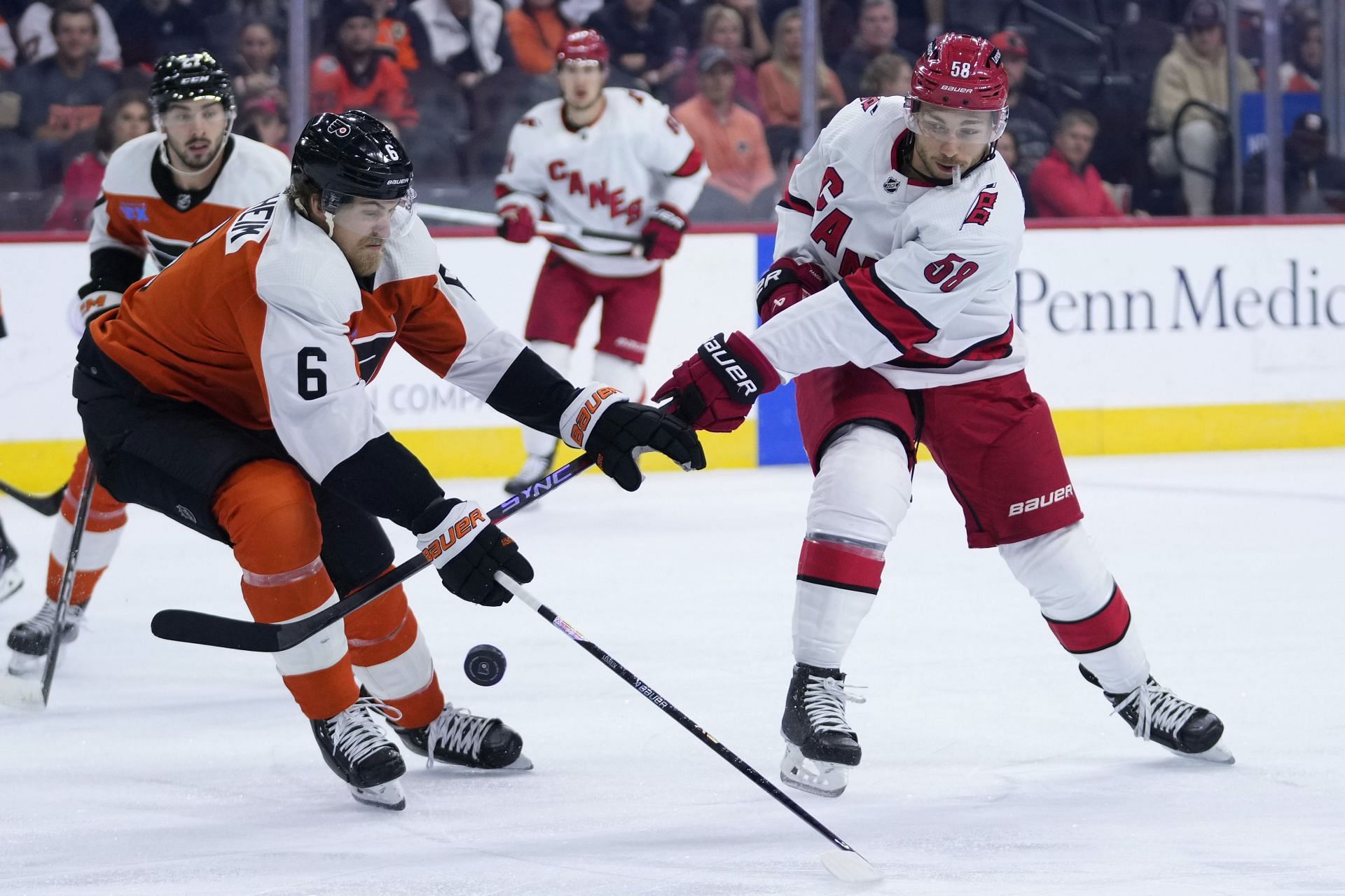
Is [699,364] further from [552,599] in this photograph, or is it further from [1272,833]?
[552,599]

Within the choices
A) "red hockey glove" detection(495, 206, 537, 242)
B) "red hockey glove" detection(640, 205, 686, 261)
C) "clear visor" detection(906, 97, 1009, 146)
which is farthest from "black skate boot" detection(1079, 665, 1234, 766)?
"red hockey glove" detection(495, 206, 537, 242)

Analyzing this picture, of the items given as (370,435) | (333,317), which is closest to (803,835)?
(370,435)

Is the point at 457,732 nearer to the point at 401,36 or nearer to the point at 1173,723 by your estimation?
the point at 1173,723

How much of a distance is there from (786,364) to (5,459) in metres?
3.70

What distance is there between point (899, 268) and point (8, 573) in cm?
227

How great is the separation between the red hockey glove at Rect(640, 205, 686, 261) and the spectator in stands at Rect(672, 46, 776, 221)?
898mm

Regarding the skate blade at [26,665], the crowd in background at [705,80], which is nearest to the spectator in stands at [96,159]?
the crowd in background at [705,80]

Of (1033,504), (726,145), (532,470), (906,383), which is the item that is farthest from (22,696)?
(726,145)

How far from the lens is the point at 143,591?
376 cm

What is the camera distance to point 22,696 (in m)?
2.76

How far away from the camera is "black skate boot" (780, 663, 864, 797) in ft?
6.83

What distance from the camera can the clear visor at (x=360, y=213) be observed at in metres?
2.05

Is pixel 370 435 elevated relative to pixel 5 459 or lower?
elevated

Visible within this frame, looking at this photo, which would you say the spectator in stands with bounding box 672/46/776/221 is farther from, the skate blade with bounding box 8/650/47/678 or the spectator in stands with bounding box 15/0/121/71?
the skate blade with bounding box 8/650/47/678
